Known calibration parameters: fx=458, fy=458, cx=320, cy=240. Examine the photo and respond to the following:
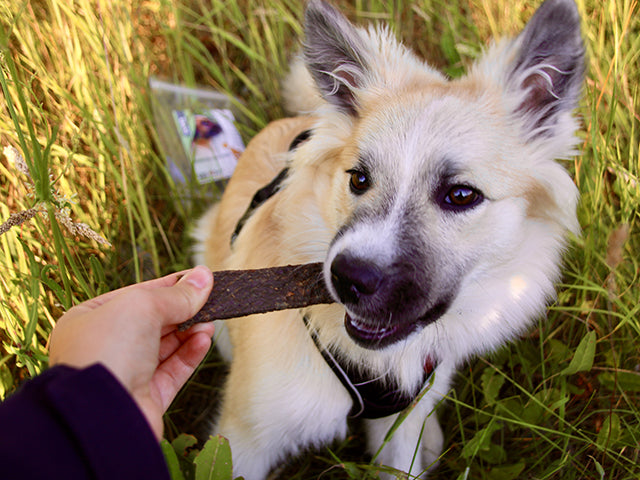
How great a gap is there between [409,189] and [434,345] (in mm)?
642

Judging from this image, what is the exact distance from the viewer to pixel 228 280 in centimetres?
144

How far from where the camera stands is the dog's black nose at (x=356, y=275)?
1.28 metres

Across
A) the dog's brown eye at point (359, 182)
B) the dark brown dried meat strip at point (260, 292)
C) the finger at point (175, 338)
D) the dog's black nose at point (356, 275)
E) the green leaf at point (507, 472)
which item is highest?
the dog's brown eye at point (359, 182)

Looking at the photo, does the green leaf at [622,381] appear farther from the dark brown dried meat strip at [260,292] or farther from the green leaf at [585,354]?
A: the dark brown dried meat strip at [260,292]

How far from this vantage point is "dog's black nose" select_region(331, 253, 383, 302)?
4.21 feet

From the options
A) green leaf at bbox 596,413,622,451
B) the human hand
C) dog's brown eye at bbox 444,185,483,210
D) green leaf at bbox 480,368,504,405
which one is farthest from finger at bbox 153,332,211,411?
green leaf at bbox 596,413,622,451

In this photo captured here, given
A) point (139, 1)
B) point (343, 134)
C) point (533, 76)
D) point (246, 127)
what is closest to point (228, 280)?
point (343, 134)

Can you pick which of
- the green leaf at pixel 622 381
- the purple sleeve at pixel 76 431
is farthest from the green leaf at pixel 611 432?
the purple sleeve at pixel 76 431

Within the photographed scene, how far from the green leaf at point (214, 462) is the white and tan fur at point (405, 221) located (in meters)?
0.28

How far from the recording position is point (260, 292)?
4.69 feet

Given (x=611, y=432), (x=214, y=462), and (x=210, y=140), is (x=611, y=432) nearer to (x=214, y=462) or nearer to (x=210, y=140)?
(x=214, y=462)

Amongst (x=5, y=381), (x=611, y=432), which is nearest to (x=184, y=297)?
(x=5, y=381)

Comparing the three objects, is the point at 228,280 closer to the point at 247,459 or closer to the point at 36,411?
the point at 36,411

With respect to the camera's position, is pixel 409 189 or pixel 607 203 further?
pixel 607 203
